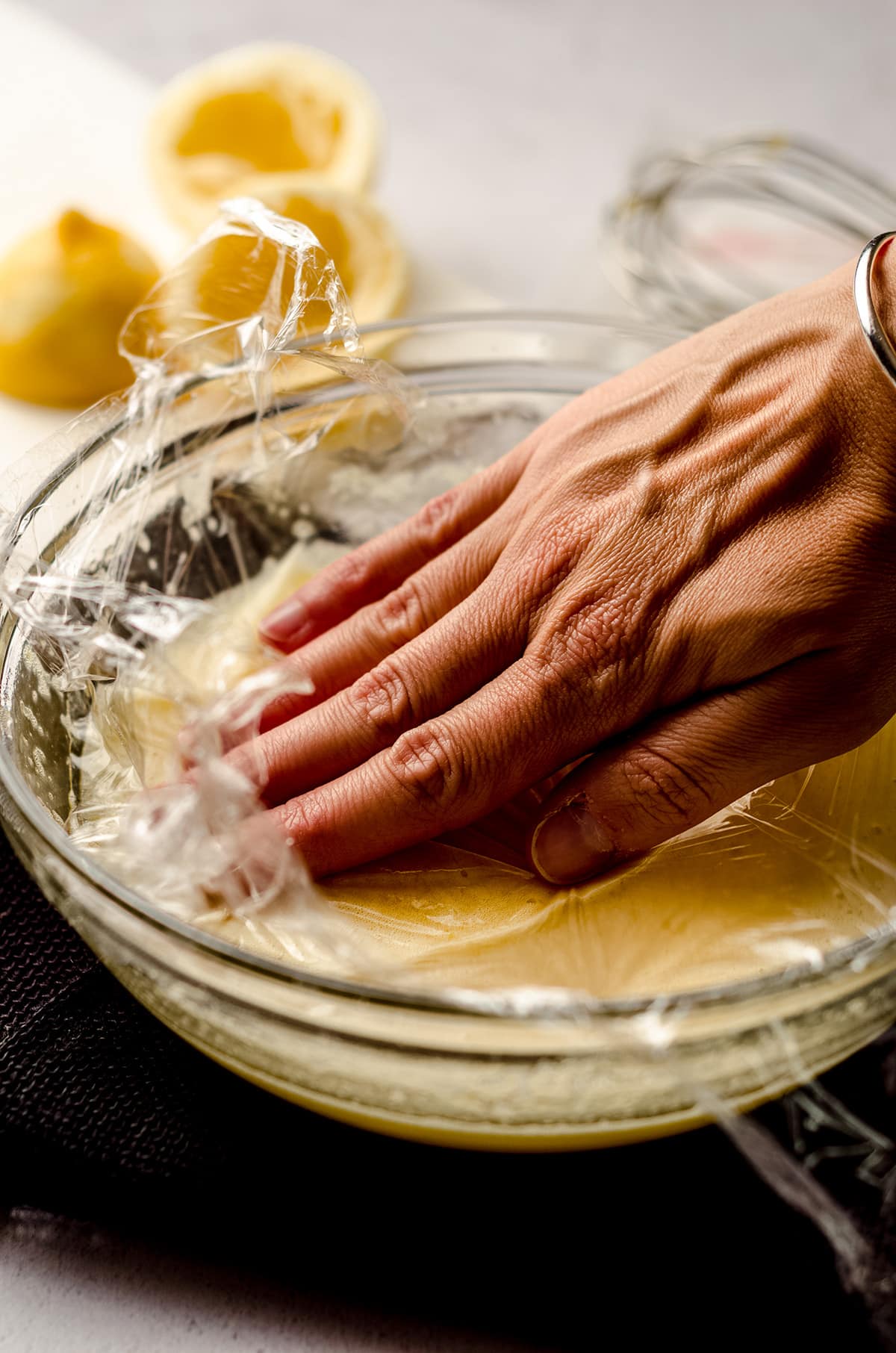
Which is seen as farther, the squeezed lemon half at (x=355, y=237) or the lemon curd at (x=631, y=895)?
the squeezed lemon half at (x=355, y=237)

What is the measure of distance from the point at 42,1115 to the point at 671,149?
4.80 ft

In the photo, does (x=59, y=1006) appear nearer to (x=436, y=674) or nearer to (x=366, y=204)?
(x=436, y=674)

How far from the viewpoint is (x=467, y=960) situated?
686 millimetres

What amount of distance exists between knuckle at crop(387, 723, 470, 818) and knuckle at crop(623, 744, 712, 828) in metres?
0.10

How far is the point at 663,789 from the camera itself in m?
0.70

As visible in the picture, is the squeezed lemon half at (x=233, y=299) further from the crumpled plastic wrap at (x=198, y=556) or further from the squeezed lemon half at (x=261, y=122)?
the squeezed lemon half at (x=261, y=122)

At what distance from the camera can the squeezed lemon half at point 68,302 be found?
1.19 meters

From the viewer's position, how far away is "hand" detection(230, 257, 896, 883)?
0.69 m

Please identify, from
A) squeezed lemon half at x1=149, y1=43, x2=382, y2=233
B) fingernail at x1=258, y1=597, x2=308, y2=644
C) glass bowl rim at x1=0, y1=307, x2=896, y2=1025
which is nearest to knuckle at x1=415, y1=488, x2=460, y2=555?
fingernail at x1=258, y1=597, x2=308, y2=644

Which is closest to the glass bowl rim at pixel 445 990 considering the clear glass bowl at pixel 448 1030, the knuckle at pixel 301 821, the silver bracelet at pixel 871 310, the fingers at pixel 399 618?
the clear glass bowl at pixel 448 1030

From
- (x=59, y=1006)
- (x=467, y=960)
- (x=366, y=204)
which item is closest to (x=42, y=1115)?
(x=59, y=1006)

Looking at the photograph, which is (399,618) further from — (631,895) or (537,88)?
(537,88)

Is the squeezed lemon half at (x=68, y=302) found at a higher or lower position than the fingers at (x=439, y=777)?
higher

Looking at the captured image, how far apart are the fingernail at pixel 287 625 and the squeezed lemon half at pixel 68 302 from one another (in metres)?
0.50
